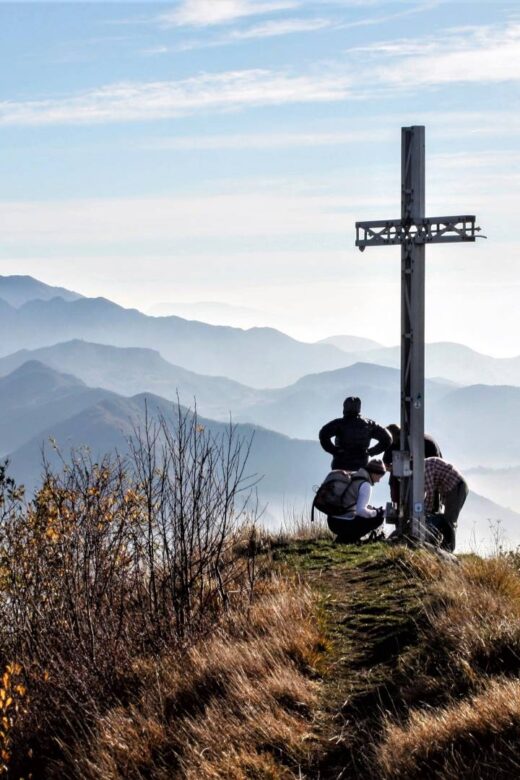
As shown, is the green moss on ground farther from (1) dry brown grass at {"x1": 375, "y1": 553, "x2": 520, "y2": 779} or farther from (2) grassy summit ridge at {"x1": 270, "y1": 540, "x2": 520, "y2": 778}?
(1) dry brown grass at {"x1": 375, "y1": 553, "x2": 520, "y2": 779}

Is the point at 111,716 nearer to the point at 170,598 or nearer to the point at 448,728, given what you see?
the point at 170,598

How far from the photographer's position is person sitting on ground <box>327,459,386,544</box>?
45.3 ft

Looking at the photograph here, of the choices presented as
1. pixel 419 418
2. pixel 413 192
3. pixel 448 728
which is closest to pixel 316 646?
pixel 448 728

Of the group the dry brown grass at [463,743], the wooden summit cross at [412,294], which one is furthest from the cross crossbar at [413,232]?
the dry brown grass at [463,743]

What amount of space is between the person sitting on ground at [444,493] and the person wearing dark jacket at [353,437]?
0.70m

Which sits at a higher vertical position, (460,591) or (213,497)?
(213,497)

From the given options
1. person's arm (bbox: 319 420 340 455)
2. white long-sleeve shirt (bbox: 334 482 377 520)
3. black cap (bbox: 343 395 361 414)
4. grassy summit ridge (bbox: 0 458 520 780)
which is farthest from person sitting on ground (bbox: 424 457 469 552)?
grassy summit ridge (bbox: 0 458 520 780)

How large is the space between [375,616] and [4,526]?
11.1 feet

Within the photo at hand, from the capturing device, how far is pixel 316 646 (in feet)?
26.1

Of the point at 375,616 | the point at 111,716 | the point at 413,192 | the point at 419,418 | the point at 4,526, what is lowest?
the point at 111,716

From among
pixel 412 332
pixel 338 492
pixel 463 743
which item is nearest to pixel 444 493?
pixel 338 492

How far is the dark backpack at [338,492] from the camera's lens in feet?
45.3

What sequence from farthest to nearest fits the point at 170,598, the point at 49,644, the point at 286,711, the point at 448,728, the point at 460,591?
1. the point at 170,598
2. the point at 49,644
3. the point at 460,591
4. the point at 286,711
5. the point at 448,728

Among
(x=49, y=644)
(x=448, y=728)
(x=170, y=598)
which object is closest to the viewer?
(x=448, y=728)
